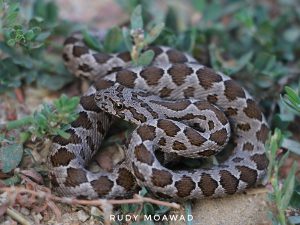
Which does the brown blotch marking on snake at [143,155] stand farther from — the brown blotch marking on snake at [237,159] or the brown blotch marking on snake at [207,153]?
the brown blotch marking on snake at [237,159]

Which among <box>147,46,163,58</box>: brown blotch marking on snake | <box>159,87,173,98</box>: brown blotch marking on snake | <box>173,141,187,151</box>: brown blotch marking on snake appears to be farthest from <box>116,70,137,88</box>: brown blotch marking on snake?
<box>173,141,187,151</box>: brown blotch marking on snake

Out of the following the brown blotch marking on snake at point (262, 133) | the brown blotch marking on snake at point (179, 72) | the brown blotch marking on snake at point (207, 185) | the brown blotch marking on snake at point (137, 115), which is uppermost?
the brown blotch marking on snake at point (179, 72)

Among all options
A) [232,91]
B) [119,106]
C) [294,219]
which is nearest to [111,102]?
[119,106]

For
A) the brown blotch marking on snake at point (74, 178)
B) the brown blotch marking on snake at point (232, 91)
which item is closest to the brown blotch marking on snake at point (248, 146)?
the brown blotch marking on snake at point (232, 91)

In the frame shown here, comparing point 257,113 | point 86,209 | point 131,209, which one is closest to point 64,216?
point 86,209

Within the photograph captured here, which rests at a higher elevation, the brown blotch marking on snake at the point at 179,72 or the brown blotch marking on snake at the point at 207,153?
the brown blotch marking on snake at the point at 179,72

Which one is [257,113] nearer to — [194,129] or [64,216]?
[194,129]
